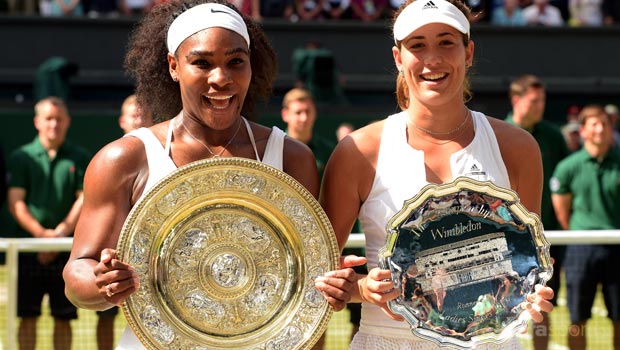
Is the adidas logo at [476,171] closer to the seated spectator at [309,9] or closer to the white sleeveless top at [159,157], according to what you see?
the white sleeveless top at [159,157]

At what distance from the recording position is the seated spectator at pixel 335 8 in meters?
13.3

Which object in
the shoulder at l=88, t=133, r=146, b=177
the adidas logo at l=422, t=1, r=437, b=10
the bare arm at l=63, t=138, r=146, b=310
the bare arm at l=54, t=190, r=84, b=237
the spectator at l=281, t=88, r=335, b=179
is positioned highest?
the spectator at l=281, t=88, r=335, b=179

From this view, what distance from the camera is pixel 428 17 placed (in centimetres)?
310

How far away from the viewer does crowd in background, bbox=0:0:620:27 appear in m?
12.9

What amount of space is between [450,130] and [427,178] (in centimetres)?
18

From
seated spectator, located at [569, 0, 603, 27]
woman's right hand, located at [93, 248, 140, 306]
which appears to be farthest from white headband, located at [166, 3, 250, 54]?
seated spectator, located at [569, 0, 603, 27]

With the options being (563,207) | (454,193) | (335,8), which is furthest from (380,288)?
(335,8)

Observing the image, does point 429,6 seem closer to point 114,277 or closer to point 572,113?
point 114,277

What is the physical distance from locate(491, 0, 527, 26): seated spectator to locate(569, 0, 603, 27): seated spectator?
73cm

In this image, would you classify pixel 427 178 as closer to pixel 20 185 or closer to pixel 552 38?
pixel 20 185

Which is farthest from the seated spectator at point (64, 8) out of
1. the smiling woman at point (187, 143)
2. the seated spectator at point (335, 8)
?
the smiling woman at point (187, 143)

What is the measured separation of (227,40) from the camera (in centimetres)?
299

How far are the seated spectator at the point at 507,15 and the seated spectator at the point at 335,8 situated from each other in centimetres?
178

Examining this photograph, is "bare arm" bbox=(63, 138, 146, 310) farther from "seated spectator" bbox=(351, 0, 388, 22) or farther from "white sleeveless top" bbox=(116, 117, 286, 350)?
"seated spectator" bbox=(351, 0, 388, 22)
